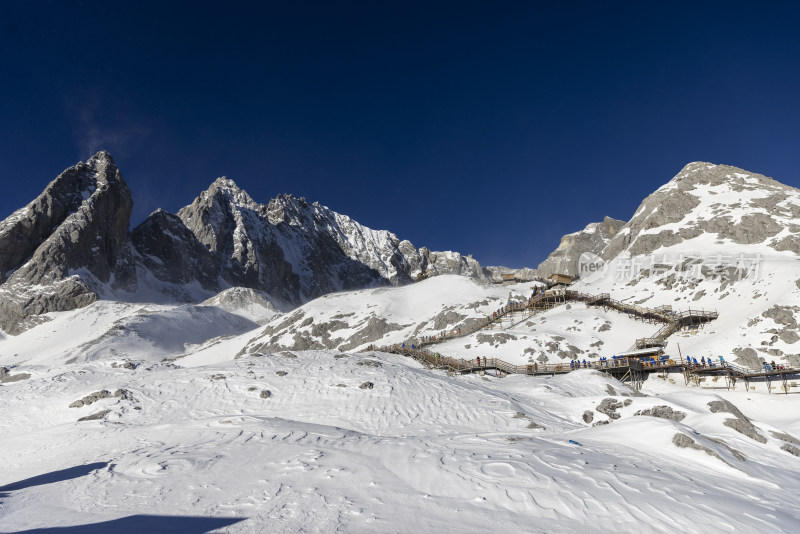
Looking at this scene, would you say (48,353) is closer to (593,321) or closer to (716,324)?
(593,321)

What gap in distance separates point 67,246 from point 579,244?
512 ft

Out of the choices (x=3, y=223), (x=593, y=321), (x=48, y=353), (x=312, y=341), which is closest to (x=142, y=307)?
(x=48, y=353)

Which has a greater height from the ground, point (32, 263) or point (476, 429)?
point (32, 263)

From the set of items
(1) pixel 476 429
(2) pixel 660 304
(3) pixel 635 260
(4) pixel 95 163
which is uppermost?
(4) pixel 95 163

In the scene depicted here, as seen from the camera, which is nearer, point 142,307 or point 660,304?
point 660,304

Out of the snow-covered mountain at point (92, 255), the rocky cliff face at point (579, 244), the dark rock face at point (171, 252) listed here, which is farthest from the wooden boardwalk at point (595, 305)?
the dark rock face at point (171, 252)

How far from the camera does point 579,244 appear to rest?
13812 cm

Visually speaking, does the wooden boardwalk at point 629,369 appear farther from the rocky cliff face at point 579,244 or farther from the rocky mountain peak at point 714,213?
the rocky cliff face at point 579,244

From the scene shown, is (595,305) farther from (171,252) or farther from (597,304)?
(171,252)

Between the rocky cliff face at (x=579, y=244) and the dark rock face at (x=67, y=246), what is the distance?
135192mm

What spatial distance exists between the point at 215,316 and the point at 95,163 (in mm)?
91477

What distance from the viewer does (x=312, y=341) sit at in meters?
70.6

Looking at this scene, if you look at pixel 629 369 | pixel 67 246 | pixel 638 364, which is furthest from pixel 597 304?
pixel 67 246

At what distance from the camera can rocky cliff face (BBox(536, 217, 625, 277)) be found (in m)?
134
